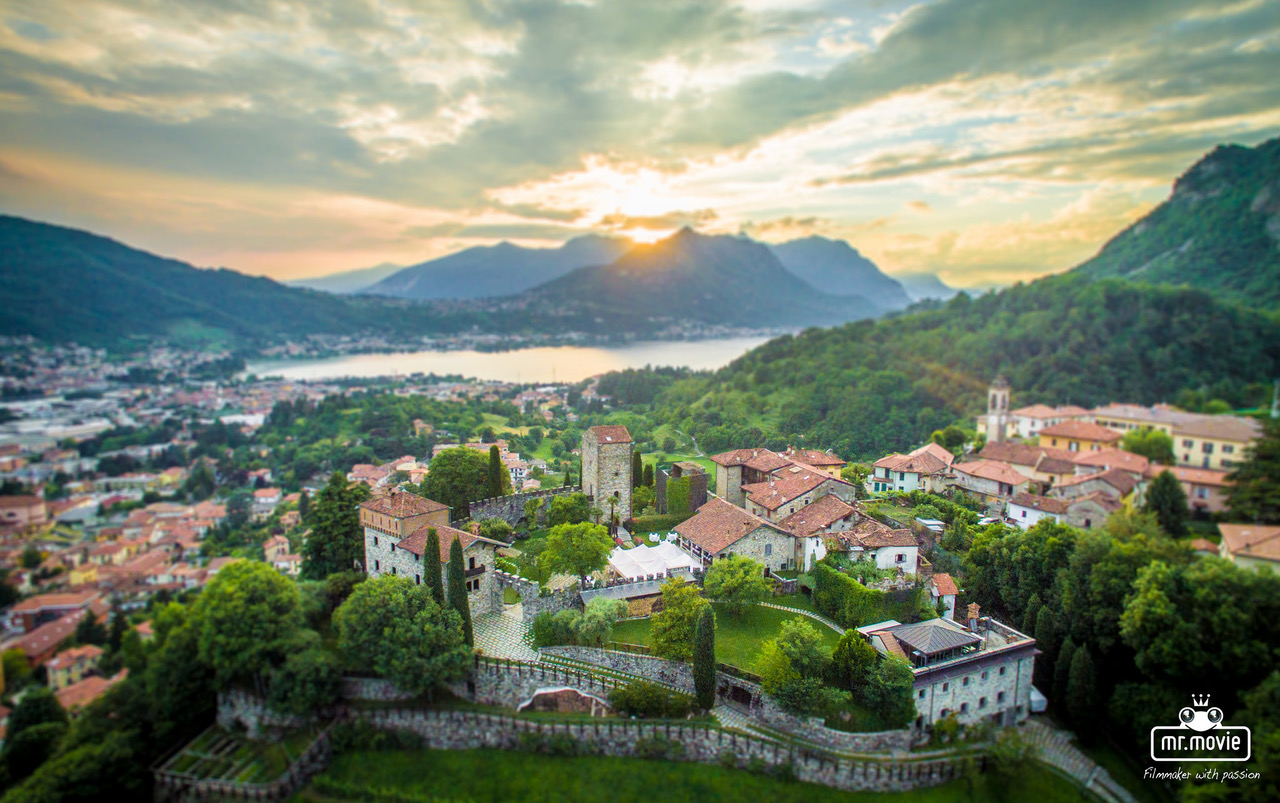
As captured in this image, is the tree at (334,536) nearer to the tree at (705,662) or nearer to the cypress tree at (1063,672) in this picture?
the tree at (705,662)

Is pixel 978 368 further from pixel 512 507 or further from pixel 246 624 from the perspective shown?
pixel 246 624

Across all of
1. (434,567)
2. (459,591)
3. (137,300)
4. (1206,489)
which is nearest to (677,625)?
(459,591)

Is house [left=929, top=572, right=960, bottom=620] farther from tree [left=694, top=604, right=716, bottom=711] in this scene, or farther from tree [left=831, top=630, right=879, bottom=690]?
tree [left=694, top=604, right=716, bottom=711]

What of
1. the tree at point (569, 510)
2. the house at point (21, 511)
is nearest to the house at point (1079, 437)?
the tree at point (569, 510)

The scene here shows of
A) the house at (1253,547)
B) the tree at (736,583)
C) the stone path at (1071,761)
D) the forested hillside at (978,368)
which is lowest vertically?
the stone path at (1071,761)

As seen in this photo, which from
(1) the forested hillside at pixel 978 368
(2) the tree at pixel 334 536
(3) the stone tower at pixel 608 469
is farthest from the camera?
(1) the forested hillside at pixel 978 368
